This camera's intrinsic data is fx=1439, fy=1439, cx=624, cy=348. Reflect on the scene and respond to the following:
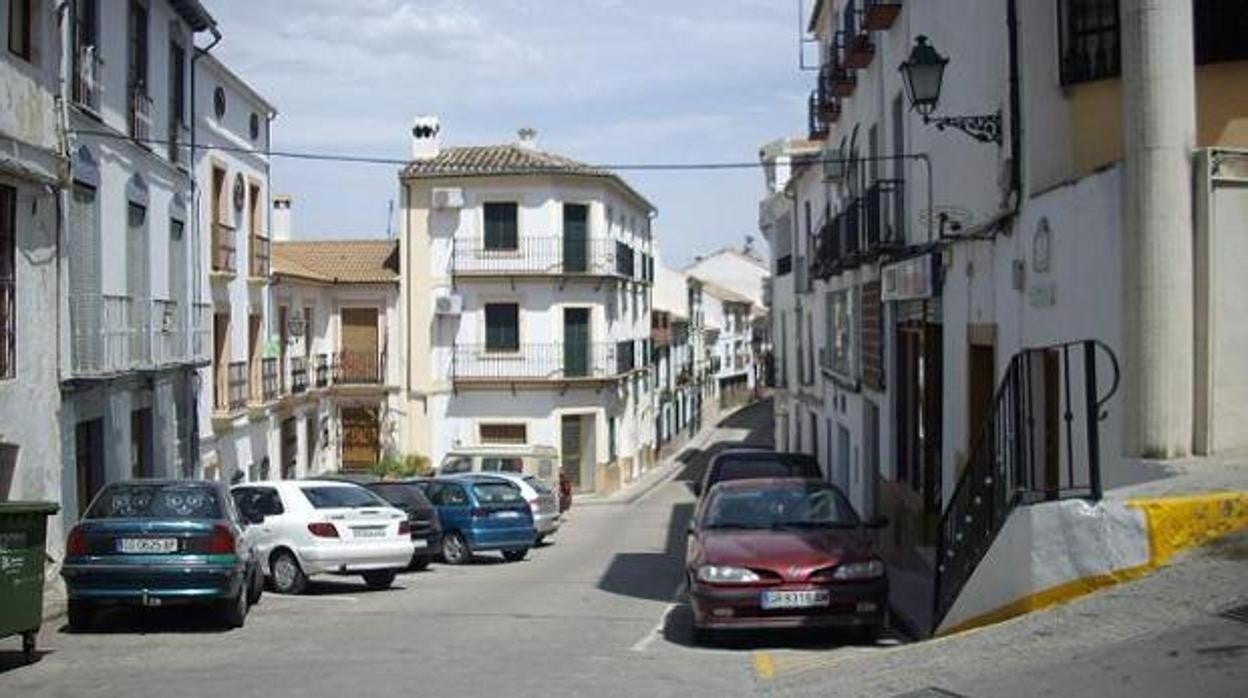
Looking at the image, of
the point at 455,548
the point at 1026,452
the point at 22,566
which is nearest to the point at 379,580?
the point at 455,548

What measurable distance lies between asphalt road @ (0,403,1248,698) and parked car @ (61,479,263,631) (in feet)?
1.24

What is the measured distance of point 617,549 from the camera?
1064 inches

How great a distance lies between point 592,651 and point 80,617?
15.9 ft

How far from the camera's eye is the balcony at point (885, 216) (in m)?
19.7

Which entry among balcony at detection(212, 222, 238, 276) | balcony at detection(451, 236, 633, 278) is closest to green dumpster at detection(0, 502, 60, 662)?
balcony at detection(212, 222, 238, 276)

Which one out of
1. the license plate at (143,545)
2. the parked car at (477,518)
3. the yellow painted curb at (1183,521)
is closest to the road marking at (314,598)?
the license plate at (143,545)

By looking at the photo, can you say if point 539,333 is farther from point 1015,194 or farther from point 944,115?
point 1015,194

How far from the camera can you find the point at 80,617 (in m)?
13.1

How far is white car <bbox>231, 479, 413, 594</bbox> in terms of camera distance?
690 inches

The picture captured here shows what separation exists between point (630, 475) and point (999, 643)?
4407cm

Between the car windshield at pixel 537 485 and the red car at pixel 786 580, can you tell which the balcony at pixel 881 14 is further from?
the car windshield at pixel 537 485

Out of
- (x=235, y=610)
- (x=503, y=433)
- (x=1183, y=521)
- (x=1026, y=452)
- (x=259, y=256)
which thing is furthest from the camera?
(x=503, y=433)

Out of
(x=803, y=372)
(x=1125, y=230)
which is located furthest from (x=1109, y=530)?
(x=803, y=372)

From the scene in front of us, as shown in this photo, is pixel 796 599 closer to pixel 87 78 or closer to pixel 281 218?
pixel 87 78
